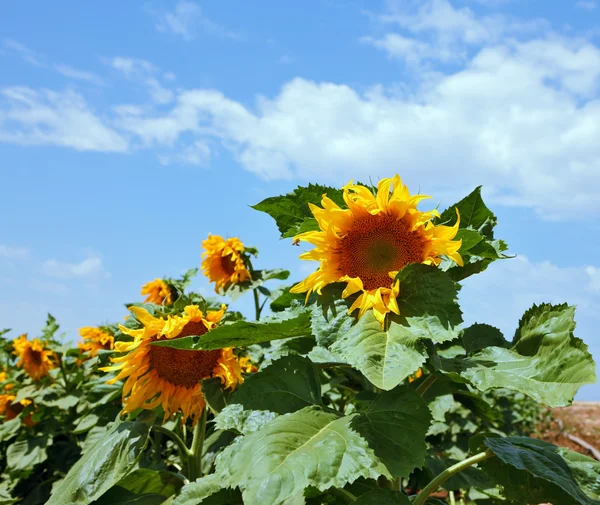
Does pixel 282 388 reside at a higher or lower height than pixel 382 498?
higher

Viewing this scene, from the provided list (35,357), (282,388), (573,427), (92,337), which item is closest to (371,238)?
(282,388)

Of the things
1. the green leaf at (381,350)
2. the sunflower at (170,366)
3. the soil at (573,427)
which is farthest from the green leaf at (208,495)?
the soil at (573,427)

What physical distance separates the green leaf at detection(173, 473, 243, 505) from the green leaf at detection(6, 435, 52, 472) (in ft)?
10.2

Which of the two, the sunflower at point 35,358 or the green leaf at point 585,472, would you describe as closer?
the green leaf at point 585,472

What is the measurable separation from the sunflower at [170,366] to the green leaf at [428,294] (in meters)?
0.95

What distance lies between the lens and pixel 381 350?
1617mm

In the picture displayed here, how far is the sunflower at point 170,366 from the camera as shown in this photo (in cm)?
250

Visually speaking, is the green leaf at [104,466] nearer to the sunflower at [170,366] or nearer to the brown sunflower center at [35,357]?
the sunflower at [170,366]

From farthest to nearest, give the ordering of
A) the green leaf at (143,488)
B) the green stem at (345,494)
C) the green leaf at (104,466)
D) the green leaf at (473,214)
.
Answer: the green leaf at (143,488) → the green leaf at (104,466) → the green leaf at (473,214) → the green stem at (345,494)

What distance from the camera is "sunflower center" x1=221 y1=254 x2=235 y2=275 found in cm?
496

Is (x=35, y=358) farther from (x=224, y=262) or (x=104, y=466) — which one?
(x=104, y=466)

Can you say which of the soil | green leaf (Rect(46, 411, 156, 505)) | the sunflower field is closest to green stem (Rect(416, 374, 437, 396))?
the sunflower field

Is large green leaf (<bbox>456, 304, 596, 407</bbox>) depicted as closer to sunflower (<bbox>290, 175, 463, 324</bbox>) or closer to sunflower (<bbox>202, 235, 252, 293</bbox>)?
sunflower (<bbox>290, 175, 463, 324</bbox>)

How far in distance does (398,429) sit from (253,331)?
1.59 ft
